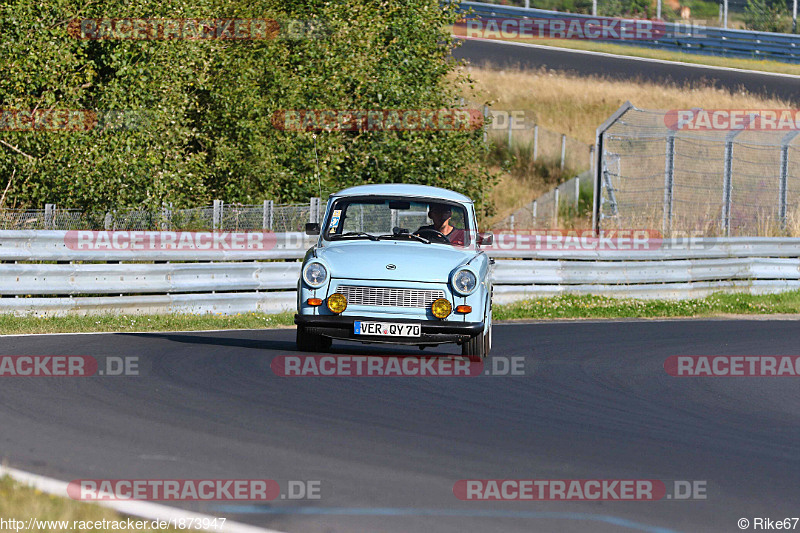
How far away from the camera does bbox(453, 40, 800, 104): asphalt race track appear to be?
4138 centimetres

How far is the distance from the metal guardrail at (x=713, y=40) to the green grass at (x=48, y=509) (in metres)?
41.9

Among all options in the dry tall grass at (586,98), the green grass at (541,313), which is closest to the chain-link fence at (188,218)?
the green grass at (541,313)

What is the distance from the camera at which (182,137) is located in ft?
74.3

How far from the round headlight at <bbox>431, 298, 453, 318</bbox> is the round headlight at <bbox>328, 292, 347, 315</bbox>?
31.4 inches

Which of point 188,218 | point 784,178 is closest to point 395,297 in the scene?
point 188,218

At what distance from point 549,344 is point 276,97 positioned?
12770 millimetres

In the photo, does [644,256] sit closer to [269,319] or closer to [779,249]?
[779,249]

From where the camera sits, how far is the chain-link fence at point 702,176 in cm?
2327

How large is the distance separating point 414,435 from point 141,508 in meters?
2.42

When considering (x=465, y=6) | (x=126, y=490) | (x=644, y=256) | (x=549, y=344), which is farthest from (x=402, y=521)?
(x=465, y=6)

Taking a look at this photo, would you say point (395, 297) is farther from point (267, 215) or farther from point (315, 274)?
point (267, 215)

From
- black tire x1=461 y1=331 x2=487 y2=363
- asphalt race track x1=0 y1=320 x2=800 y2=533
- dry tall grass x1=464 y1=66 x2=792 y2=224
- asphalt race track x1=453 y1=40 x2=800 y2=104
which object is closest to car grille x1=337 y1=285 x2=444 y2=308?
black tire x1=461 y1=331 x2=487 y2=363

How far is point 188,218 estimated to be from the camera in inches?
746

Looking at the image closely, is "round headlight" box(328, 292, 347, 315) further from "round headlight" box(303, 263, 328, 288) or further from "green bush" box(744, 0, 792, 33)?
"green bush" box(744, 0, 792, 33)
